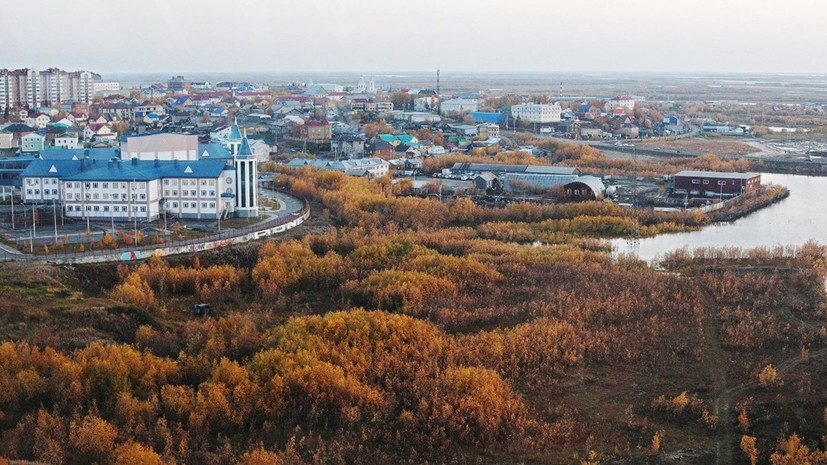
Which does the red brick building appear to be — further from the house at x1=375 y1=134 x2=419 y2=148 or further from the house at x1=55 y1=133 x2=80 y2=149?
the house at x1=55 y1=133 x2=80 y2=149

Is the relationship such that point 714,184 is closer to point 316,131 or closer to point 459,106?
point 316,131

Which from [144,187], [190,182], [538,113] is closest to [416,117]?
[538,113]

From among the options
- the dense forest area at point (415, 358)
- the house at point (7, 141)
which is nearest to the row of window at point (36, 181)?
the dense forest area at point (415, 358)

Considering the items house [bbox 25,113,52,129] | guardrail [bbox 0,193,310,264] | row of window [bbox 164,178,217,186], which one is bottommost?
guardrail [bbox 0,193,310,264]

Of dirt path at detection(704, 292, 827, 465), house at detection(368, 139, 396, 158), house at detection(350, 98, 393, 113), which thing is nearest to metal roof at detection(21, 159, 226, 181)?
dirt path at detection(704, 292, 827, 465)

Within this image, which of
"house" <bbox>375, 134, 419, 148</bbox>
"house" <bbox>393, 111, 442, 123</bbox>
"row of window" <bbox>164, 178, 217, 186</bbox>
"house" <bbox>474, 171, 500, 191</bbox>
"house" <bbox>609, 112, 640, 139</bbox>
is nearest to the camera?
"row of window" <bbox>164, 178, 217, 186</bbox>

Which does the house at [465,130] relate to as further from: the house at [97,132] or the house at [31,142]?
the house at [31,142]

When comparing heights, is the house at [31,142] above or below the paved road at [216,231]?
above
